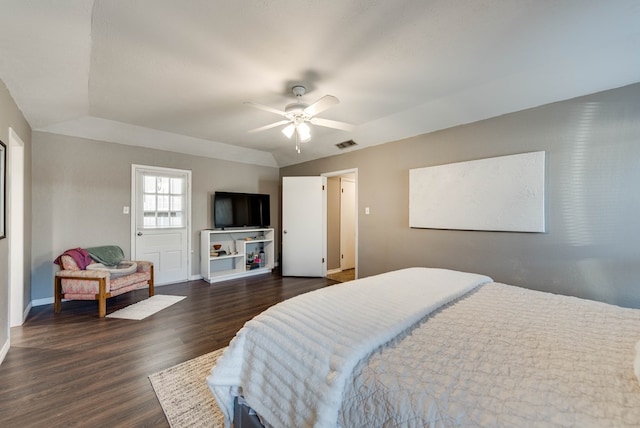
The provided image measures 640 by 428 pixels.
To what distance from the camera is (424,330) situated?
1.20 m

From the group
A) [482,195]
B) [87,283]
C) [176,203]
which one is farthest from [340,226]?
[87,283]

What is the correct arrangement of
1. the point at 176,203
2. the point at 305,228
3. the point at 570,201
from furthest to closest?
the point at 305,228 → the point at 176,203 → the point at 570,201

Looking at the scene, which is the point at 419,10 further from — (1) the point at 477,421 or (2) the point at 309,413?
(2) the point at 309,413

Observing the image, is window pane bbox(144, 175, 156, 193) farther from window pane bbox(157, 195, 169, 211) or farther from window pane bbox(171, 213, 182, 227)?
window pane bbox(171, 213, 182, 227)

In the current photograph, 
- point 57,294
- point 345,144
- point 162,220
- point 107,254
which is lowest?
point 57,294

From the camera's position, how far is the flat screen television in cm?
493

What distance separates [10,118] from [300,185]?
12.0 feet

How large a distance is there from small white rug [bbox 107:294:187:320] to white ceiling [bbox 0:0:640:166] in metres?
2.40

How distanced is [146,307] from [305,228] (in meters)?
2.75

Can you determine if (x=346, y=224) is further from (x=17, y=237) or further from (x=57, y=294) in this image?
(x=17, y=237)

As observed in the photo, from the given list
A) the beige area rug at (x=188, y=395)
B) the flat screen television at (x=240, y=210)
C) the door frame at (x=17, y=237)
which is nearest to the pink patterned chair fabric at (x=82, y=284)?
the door frame at (x=17, y=237)

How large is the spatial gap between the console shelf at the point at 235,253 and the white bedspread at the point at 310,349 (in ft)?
11.8

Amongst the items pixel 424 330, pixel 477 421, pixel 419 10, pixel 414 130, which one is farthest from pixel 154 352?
pixel 414 130

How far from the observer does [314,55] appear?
7.04 feet
